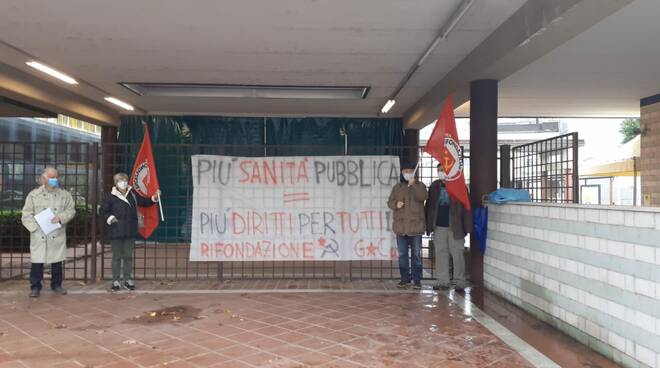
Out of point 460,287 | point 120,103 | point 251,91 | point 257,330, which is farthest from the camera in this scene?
point 120,103

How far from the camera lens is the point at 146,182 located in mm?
7246

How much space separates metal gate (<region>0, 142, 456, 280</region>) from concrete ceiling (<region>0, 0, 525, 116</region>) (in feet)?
4.28

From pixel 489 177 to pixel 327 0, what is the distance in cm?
371

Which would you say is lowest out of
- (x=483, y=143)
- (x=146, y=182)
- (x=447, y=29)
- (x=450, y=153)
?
(x=146, y=182)

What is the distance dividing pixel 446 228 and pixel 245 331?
3264 millimetres

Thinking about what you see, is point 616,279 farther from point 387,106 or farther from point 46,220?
point 387,106

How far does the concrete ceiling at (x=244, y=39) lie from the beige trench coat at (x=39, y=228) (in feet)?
6.90

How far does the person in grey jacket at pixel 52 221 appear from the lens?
6.35m

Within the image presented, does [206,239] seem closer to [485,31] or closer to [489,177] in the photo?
[489,177]

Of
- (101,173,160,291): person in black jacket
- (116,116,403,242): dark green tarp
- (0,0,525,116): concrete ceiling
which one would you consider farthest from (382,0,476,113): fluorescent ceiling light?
(116,116,403,242): dark green tarp

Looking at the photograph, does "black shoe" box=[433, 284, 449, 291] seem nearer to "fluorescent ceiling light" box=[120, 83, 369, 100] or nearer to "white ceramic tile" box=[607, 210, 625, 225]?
"white ceramic tile" box=[607, 210, 625, 225]

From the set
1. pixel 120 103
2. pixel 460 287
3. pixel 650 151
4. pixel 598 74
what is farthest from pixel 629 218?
pixel 120 103

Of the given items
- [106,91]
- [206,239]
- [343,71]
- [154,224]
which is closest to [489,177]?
[343,71]

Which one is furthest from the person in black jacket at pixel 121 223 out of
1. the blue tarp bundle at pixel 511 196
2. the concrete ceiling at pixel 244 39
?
the blue tarp bundle at pixel 511 196
